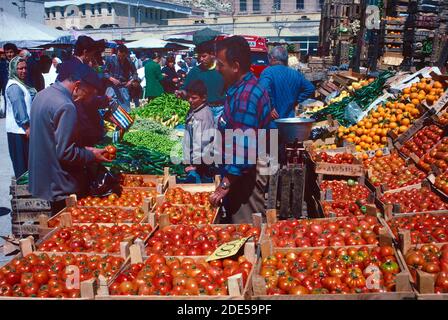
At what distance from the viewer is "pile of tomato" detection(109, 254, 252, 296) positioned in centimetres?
329

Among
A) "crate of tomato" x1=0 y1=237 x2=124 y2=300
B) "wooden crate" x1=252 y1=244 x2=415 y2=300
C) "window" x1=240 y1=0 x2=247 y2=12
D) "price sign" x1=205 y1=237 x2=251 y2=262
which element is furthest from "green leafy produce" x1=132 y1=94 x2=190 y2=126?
"window" x1=240 y1=0 x2=247 y2=12

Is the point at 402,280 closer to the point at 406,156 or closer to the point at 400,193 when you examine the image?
the point at 400,193

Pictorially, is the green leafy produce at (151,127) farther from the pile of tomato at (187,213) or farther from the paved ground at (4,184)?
the pile of tomato at (187,213)

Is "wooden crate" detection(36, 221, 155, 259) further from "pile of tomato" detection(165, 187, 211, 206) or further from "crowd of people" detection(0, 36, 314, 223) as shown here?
"pile of tomato" detection(165, 187, 211, 206)

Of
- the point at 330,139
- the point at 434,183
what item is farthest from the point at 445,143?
the point at 330,139

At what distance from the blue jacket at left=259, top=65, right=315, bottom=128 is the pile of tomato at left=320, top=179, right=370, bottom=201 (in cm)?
130

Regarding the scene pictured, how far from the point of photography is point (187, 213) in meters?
5.12

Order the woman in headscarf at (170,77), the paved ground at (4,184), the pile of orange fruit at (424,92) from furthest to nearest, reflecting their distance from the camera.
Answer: the woman in headscarf at (170,77) → the pile of orange fruit at (424,92) → the paved ground at (4,184)

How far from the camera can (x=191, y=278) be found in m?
3.42

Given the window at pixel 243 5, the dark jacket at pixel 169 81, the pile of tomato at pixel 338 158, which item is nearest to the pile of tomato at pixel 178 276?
the pile of tomato at pixel 338 158

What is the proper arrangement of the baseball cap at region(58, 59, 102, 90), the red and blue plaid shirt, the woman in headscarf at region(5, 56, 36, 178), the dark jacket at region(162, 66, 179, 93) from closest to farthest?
the red and blue plaid shirt < the baseball cap at region(58, 59, 102, 90) < the woman in headscarf at region(5, 56, 36, 178) < the dark jacket at region(162, 66, 179, 93)

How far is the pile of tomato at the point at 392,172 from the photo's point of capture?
6.08m

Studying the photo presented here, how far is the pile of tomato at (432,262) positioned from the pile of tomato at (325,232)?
0.48 m
